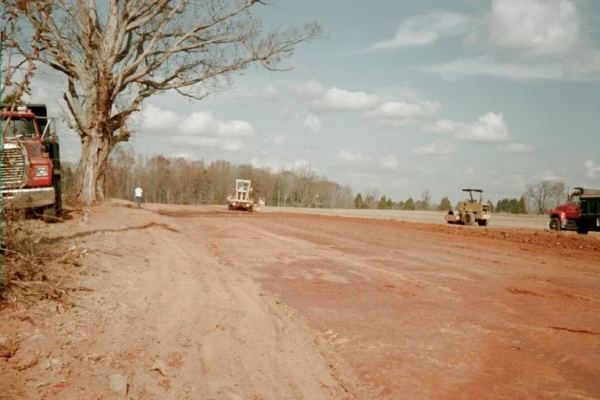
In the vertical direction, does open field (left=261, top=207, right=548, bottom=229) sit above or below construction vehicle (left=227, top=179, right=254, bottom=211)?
below

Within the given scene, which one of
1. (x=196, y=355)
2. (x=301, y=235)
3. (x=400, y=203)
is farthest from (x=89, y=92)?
(x=400, y=203)

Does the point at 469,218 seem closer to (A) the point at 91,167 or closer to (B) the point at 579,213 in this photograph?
(B) the point at 579,213

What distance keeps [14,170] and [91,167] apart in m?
12.4

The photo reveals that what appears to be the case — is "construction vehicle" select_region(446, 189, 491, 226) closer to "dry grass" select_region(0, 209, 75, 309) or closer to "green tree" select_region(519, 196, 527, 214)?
"dry grass" select_region(0, 209, 75, 309)

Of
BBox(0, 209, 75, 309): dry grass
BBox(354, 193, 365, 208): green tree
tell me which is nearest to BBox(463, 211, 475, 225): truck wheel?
BBox(0, 209, 75, 309): dry grass

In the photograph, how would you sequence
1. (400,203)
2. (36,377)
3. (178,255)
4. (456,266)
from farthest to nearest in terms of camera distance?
(400,203)
(456,266)
(178,255)
(36,377)

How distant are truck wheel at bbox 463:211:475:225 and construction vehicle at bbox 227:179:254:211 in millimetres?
17995

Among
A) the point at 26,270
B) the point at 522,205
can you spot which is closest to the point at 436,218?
the point at 26,270

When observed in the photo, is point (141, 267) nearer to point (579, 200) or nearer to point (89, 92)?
point (89, 92)

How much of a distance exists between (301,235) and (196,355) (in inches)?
525

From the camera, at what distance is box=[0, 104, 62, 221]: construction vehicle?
10516mm

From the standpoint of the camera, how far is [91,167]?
892 inches

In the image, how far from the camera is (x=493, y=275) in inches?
457

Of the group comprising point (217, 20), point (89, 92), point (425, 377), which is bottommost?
point (425, 377)
